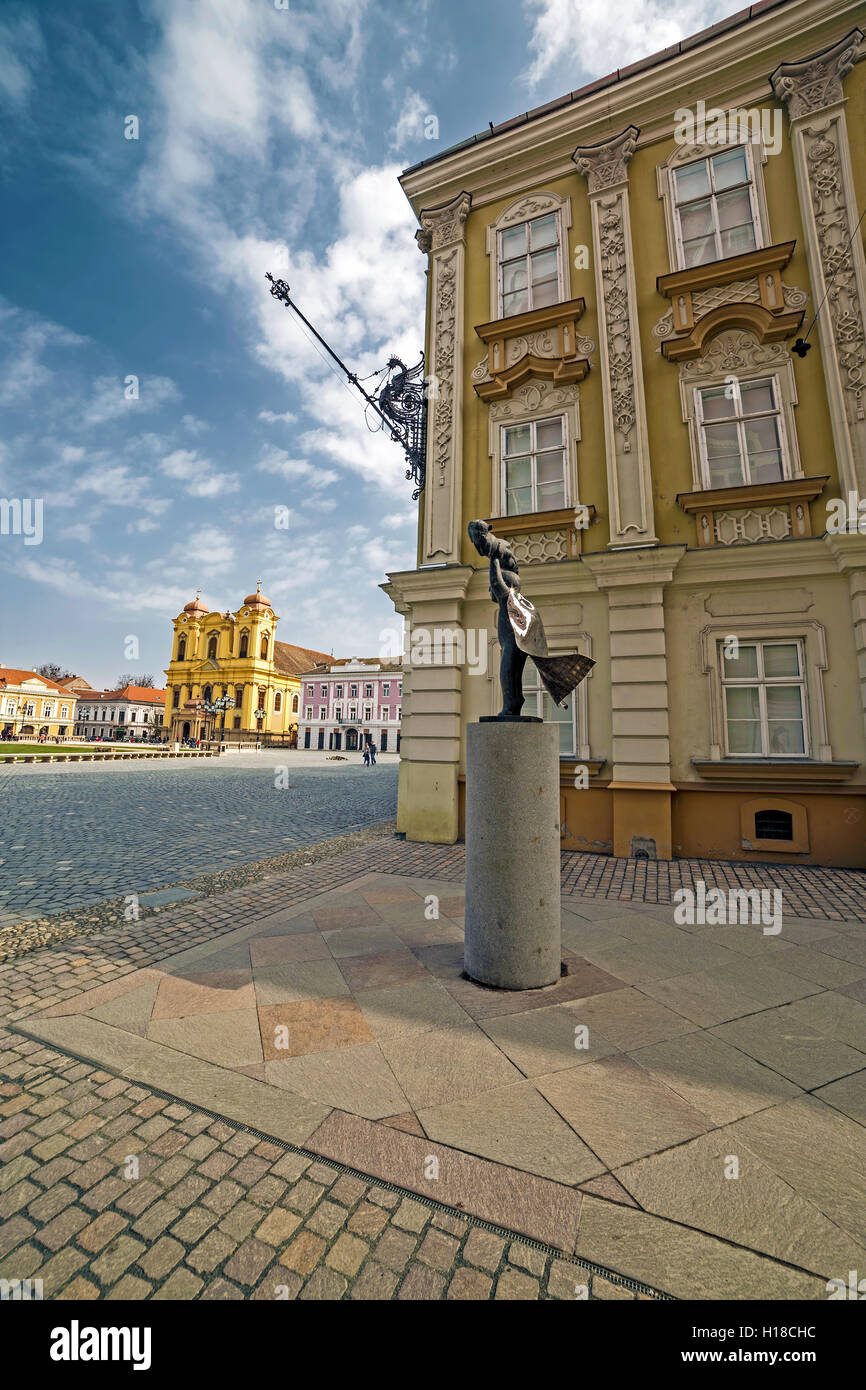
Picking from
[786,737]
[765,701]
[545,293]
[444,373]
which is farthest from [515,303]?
[786,737]

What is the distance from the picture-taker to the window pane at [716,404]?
8.98 metres

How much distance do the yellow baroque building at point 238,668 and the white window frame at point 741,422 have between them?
68974 mm

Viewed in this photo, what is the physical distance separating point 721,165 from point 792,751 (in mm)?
10055

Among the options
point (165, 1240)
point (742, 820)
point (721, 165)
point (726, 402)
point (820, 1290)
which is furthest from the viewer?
point (721, 165)

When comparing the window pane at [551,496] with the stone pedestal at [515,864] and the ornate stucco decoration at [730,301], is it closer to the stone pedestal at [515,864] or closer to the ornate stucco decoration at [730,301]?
the ornate stucco decoration at [730,301]

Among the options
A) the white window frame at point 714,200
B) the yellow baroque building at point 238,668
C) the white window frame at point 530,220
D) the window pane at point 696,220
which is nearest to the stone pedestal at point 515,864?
the white window frame at point 714,200

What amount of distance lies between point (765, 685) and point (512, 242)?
32.4ft

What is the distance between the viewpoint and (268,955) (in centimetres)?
451

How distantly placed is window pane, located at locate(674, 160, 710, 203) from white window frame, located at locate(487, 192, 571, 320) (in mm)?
1906

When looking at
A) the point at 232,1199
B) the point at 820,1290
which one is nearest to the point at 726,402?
the point at 820,1290

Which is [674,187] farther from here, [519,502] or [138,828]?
[138,828]

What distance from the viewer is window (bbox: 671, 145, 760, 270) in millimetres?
9344

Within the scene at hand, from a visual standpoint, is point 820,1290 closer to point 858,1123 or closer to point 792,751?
point 858,1123
